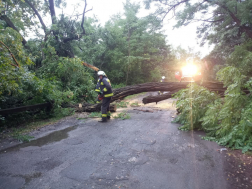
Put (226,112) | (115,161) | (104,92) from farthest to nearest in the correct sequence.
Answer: (104,92), (226,112), (115,161)

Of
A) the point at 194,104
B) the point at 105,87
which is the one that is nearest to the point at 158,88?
the point at 194,104

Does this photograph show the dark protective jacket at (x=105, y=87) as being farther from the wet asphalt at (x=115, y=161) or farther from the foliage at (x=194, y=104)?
the foliage at (x=194, y=104)

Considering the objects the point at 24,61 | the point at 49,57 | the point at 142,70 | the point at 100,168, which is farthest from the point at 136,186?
the point at 142,70

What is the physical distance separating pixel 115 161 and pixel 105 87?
349 cm

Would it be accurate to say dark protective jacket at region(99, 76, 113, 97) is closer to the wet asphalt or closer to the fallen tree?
the fallen tree

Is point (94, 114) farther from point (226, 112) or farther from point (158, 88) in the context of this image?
point (226, 112)

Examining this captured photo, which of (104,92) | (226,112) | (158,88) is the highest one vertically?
(158,88)

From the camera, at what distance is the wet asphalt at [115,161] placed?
2695 mm

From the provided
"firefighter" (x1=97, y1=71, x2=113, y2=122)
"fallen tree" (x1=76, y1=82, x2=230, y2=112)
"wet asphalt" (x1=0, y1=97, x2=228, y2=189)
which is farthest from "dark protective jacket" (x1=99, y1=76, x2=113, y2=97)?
"wet asphalt" (x1=0, y1=97, x2=228, y2=189)

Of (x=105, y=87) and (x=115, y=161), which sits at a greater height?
(x=105, y=87)

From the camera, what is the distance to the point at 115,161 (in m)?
3.37

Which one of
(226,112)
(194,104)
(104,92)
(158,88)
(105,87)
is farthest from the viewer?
(158,88)

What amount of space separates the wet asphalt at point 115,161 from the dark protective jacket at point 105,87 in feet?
5.38

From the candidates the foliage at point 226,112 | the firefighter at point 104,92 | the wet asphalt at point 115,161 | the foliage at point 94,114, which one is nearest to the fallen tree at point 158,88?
the foliage at point 94,114
